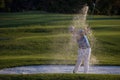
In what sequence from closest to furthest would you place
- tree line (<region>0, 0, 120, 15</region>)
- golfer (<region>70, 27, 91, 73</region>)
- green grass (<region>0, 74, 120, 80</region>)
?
green grass (<region>0, 74, 120, 80</region>) → golfer (<region>70, 27, 91, 73</region>) → tree line (<region>0, 0, 120, 15</region>)

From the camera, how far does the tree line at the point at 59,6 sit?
192 feet

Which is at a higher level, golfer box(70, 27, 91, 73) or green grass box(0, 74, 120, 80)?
golfer box(70, 27, 91, 73)

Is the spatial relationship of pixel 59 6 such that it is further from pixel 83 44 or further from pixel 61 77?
pixel 61 77

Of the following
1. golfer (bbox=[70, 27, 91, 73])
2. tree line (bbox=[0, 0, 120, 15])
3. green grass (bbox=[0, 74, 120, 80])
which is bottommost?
tree line (bbox=[0, 0, 120, 15])

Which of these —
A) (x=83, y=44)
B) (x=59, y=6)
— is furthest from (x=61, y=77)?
(x=59, y=6)

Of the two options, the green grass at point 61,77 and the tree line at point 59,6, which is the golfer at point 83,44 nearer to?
the green grass at point 61,77

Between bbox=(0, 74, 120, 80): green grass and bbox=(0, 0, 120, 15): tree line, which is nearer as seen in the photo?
bbox=(0, 74, 120, 80): green grass

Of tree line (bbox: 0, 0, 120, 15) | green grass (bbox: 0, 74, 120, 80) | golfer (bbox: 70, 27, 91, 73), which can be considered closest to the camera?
green grass (bbox: 0, 74, 120, 80)

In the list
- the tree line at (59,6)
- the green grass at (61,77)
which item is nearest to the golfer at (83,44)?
the green grass at (61,77)

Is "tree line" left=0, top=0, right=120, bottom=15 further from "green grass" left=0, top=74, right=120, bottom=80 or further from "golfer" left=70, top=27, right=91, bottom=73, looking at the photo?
"green grass" left=0, top=74, right=120, bottom=80

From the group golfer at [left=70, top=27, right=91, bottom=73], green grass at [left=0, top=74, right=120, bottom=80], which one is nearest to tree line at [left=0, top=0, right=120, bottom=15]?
golfer at [left=70, top=27, right=91, bottom=73]

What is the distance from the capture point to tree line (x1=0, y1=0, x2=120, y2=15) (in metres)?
58.5

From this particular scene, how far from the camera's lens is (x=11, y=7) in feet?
215

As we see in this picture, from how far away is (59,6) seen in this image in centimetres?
6356
